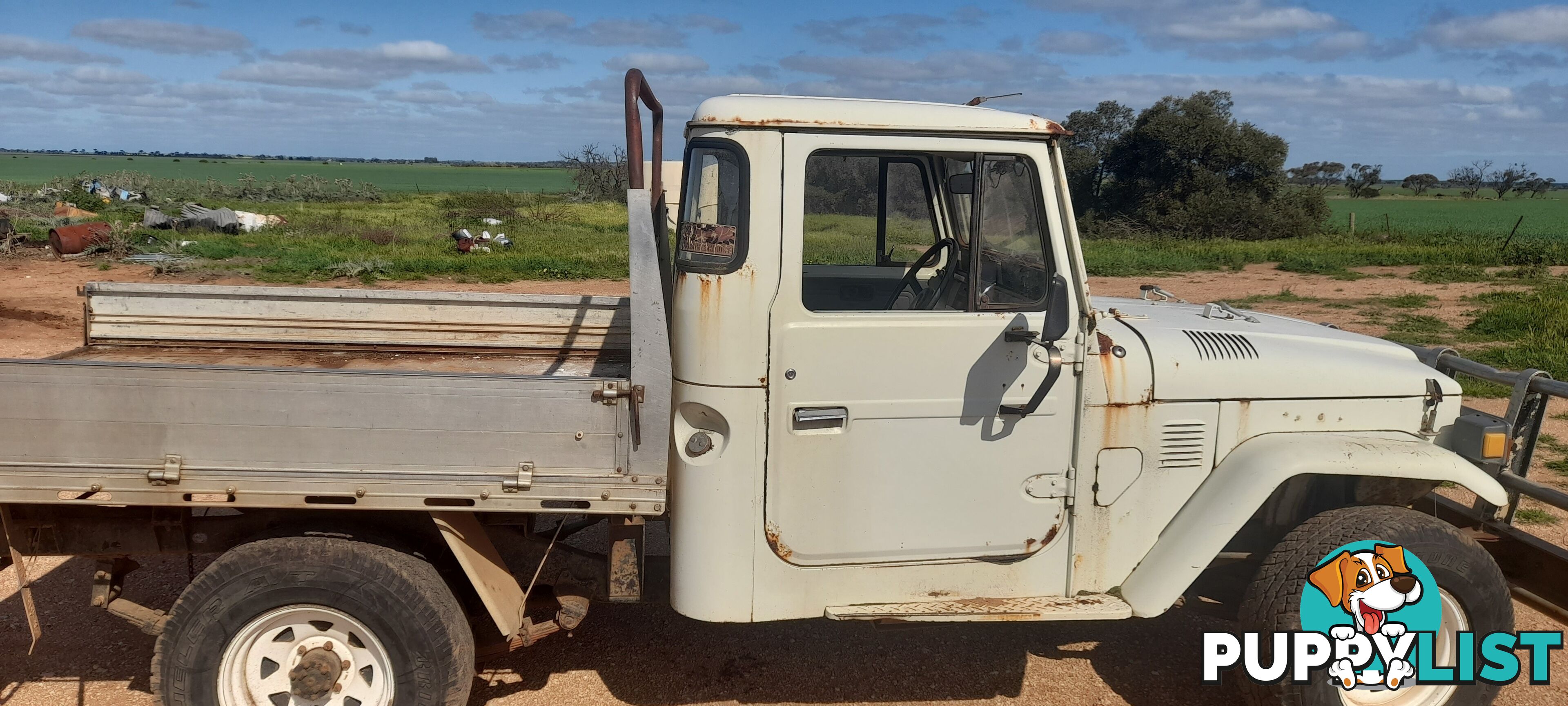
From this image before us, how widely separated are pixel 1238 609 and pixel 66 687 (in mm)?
4501

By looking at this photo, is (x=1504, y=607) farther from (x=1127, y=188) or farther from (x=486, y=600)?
(x=1127, y=188)

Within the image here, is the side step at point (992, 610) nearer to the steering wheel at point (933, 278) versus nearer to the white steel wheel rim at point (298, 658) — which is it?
the steering wheel at point (933, 278)

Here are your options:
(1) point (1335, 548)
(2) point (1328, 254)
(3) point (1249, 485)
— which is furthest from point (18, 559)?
(2) point (1328, 254)

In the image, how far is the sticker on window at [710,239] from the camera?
10.7 feet

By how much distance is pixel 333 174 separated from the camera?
116 metres

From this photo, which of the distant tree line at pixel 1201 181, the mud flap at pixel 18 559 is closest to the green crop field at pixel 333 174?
the distant tree line at pixel 1201 181

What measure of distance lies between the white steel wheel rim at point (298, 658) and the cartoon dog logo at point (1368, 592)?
3.23 metres

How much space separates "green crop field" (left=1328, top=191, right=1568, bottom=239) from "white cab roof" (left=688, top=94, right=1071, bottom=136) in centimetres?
2916

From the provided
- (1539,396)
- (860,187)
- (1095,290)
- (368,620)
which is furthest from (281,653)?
(1095,290)

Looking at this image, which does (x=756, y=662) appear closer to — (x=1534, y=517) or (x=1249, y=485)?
(x=1249, y=485)

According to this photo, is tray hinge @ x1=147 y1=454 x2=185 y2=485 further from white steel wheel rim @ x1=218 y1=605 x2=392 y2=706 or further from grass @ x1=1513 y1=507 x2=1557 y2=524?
grass @ x1=1513 y1=507 x2=1557 y2=524

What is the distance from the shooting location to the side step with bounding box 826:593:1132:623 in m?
3.44

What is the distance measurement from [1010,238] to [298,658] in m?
2.77

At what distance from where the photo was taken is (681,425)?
335 cm
